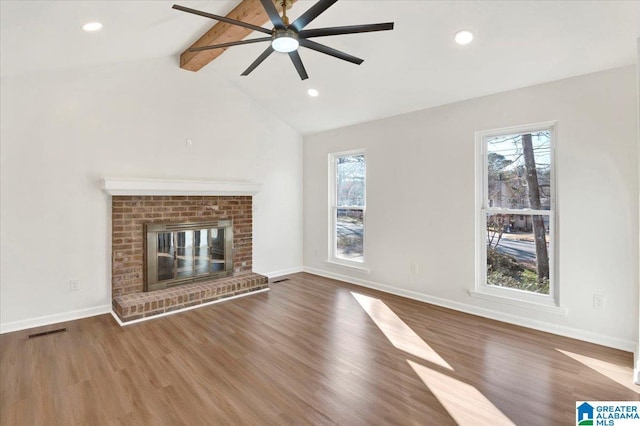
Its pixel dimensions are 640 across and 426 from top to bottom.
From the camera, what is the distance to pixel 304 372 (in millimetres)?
2633

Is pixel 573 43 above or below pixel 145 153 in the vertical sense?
above

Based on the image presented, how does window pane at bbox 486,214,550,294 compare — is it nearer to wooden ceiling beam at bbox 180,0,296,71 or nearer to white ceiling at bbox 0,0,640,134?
white ceiling at bbox 0,0,640,134

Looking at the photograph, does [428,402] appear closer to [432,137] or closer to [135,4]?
[432,137]

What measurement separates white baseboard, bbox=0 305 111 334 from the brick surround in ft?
0.77

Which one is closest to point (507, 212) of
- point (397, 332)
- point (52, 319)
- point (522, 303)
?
point (522, 303)

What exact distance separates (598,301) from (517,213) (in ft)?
3.54

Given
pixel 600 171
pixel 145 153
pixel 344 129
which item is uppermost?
pixel 344 129

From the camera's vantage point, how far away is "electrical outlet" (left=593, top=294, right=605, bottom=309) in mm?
3088

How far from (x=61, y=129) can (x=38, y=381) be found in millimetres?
2636

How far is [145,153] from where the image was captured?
4340mm

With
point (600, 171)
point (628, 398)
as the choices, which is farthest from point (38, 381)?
point (600, 171)

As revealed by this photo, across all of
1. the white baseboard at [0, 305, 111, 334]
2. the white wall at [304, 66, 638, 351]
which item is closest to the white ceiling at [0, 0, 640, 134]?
the white wall at [304, 66, 638, 351]

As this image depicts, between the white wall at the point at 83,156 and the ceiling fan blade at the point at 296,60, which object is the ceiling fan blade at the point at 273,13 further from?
the white wall at the point at 83,156

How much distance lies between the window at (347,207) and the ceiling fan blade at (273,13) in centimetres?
322
